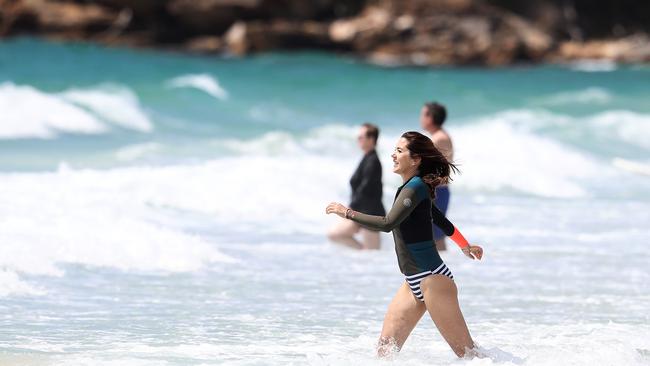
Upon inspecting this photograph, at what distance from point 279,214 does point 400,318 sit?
7.57 metres

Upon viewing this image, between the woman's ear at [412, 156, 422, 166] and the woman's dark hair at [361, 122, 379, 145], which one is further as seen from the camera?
the woman's dark hair at [361, 122, 379, 145]

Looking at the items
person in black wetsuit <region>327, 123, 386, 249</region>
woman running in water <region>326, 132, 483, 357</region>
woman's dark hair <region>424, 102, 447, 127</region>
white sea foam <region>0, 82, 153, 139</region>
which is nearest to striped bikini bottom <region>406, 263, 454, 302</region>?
woman running in water <region>326, 132, 483, 357</region>

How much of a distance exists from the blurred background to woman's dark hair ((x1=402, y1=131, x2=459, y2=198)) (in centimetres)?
104

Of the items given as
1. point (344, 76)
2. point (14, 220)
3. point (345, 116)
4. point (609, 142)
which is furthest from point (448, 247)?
point (344, 76)

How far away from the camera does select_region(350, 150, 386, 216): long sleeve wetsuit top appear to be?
10859 millimetres

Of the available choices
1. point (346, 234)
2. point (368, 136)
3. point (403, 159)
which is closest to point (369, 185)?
point (368, 136)

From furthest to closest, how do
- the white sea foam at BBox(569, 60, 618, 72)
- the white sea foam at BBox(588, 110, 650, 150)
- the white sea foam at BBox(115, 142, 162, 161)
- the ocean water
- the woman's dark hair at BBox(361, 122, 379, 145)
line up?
the white sea foam at BBox(569, 60, 618, 72) → the white sea foam at BBox(588, 110, 650, 150) → the white sea foam at BBox(115, 142, 162, 161) → the woman's dark hair at BBox(361, 122, 379, 145) → the ocean water

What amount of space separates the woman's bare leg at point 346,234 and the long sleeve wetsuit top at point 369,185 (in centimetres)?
33

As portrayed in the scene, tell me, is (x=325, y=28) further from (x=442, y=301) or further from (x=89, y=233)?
(x=442, y=301)

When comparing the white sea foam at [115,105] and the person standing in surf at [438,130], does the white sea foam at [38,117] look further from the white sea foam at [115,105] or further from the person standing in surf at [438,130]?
the person standing in surf at [438,130]

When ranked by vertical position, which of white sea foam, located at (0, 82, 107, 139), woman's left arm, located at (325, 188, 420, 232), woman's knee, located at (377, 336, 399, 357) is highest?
white sea foam, located at (0, 82, 107, 139)

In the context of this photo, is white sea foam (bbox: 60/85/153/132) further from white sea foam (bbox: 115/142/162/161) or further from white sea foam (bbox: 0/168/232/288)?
white sea foam (bbox: 0/168/232/288)

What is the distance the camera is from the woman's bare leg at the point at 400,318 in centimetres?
639

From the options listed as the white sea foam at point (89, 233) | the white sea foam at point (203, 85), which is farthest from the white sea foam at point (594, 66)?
the white sea foam at point (89, 233)
